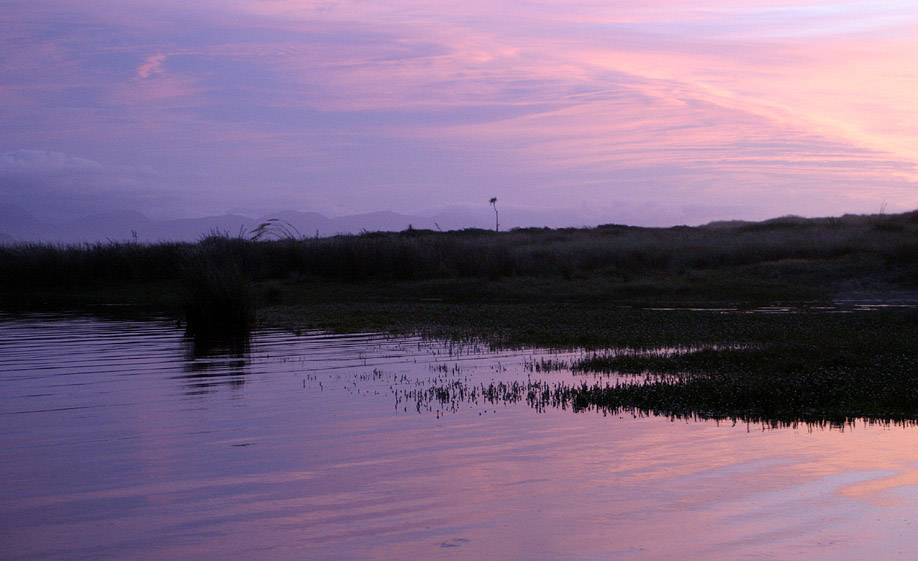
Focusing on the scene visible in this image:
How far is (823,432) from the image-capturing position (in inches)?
355

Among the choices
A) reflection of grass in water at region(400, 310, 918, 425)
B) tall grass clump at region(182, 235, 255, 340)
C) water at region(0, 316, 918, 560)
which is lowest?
water at region(0, 316, 918, 560)

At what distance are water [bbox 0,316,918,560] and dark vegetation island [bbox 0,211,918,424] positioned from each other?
1.74 metres

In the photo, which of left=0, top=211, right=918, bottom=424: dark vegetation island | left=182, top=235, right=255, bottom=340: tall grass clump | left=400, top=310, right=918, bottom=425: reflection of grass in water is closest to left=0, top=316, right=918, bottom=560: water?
left=400, top=310, right=918, bottom=425: reflection of grass in water

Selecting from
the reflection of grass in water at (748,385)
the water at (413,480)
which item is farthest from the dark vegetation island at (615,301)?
the water at (413,480)

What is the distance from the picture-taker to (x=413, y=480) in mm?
7379

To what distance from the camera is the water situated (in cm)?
579

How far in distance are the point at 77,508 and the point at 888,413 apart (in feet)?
29.8

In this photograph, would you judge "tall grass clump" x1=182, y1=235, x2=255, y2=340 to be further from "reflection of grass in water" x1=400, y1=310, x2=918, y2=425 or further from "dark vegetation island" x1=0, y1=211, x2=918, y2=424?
"reflection of grass in water" x1=400, y1=310, x2=918, y2=425

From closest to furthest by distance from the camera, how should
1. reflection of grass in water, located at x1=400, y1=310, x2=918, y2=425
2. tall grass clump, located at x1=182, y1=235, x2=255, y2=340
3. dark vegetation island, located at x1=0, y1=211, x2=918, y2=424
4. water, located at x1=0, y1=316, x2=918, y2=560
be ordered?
water, located at x1=0, y1=316, x2=918, y2=560 < reflection of grass in water, located at x1=400, y1=310, x2=918, y2=425 < dark vegetation island, located at x1=0, y1=211, x2=918, y2=424 < tall grass clump, located at x1=182, y1=235, x2=255, y2=340

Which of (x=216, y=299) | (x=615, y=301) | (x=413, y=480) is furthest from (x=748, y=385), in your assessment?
(x=615, y=301)

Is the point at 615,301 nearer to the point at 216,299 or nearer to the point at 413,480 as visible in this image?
the point at 216,299

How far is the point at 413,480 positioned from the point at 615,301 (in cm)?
2395

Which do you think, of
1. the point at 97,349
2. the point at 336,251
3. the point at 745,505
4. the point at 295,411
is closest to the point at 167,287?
the point at 336,251

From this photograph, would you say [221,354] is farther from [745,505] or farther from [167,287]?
[167,287]
